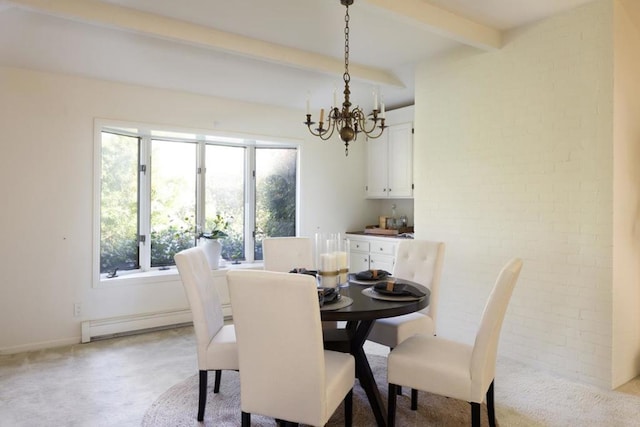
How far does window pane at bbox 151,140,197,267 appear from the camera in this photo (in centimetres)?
446

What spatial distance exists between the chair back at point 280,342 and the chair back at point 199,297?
23.9 inches

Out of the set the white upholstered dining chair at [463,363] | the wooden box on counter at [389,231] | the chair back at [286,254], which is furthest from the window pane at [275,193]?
the white upholstered dining chair at [463,363]

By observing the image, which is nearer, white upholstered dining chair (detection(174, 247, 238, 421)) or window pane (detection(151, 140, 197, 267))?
white upholstered dining chair (detection(174, 247, 238, 421))

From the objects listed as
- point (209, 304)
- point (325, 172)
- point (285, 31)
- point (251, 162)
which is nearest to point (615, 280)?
point (209, 304)

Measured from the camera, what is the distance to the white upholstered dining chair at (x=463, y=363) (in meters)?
1.99

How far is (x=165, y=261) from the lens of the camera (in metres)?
4.53

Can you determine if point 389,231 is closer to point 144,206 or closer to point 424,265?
point 424,265

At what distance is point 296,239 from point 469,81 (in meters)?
2.00

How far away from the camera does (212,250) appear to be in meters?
4.50

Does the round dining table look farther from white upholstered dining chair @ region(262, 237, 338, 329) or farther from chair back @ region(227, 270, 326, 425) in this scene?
white upholstered dining chair @ region(262, 237, 338, 329)

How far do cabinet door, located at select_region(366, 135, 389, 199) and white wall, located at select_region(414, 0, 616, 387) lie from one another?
1321mm

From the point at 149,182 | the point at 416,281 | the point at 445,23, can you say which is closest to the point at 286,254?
the point at 416,281

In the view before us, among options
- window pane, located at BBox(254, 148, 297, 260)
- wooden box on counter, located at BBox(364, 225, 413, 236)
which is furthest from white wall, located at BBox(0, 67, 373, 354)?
wooden box on counter, located at BBox(364, 225, 413, 236)

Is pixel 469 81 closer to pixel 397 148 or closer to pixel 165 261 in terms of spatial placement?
pixel 397 148
